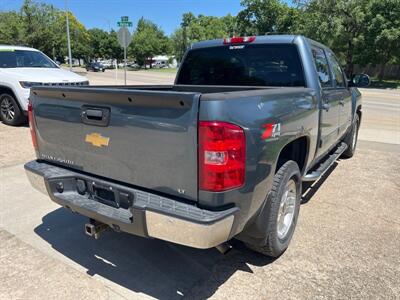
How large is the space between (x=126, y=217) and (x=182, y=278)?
0.83 meters

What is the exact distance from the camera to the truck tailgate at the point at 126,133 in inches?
96.7

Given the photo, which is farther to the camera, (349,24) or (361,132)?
(349,24)

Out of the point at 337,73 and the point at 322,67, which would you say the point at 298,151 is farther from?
the point at 337,73

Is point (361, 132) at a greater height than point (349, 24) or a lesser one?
lesser

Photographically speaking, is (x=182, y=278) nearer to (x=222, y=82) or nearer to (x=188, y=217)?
(x=188, y=217)

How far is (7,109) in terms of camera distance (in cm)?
924

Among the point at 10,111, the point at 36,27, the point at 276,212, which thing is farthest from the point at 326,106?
the point at 36,27

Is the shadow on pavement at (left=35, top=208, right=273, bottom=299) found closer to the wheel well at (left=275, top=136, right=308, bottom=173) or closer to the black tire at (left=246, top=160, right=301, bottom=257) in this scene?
the black tire at (left=246, top=160, right=301, bottom=257)

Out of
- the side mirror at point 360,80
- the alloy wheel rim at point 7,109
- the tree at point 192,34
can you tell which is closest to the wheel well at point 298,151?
the side mirror at point 360,80

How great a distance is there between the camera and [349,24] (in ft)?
112

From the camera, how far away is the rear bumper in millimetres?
2424

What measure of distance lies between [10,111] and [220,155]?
8416mm

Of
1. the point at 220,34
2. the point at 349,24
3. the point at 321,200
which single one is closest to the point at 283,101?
the point at 321,200

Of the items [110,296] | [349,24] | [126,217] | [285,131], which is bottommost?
[110,296]
